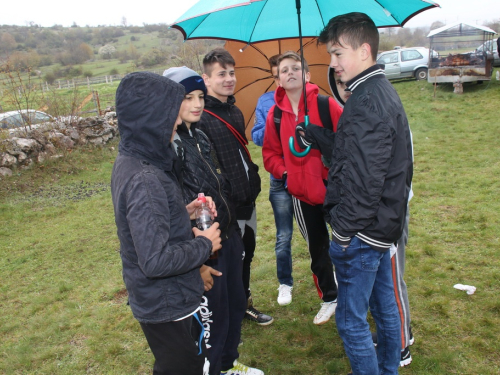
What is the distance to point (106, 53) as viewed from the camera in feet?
247

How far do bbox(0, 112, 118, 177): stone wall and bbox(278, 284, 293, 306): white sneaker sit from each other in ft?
23.2

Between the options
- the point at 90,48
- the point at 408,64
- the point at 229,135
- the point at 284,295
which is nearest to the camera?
the point at 229,135

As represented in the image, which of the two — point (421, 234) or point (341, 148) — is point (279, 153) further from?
point (421, 234)

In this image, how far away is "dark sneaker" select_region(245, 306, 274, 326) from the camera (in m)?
3.21

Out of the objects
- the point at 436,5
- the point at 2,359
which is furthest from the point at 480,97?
the point at 2,359

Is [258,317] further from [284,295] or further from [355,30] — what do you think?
[355,30]

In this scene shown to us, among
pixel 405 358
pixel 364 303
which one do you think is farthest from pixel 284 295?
pixel 364 303

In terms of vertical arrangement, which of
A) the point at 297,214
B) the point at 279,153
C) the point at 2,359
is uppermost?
the point at 279,153

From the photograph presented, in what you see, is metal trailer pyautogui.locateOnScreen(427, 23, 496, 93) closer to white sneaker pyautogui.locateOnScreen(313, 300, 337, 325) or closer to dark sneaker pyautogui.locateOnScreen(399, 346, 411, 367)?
white sneaker pyautogui.locateOnScreen(313, 300, 337, 325)

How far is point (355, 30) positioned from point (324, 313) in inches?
84.5

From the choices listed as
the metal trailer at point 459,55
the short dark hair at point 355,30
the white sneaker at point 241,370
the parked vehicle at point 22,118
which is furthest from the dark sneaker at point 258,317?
the metal trailer at point 459,55

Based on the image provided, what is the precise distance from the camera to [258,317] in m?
3.23

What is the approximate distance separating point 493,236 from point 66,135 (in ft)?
30.4

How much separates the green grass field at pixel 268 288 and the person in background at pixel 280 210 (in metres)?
0.15
